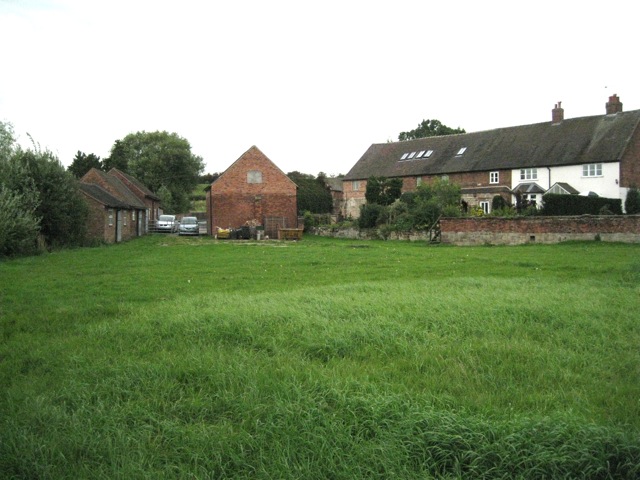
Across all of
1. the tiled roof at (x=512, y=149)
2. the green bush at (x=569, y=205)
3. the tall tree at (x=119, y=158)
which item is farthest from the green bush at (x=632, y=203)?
the tall tree at (x=119, y=158)

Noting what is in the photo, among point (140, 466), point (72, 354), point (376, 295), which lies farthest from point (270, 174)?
point (140, 466)

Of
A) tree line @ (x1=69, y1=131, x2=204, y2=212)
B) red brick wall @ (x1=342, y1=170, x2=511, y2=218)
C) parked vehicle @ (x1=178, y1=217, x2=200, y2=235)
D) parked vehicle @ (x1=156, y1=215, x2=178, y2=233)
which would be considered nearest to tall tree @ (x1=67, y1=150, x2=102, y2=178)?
tree line @ (x1=69, y1=131, x2=204, y2=212)

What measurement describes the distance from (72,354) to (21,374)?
25.5 inches

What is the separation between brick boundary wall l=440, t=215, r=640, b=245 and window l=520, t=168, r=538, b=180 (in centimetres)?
1930

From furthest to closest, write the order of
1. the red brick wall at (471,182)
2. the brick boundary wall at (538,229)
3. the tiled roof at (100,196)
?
the red brick wall at (471,182) → the tiled roof at (100,196) → the brick boundary wall at (538,229)

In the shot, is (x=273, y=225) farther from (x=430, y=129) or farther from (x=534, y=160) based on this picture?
(x=430, y=129)

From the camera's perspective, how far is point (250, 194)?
47.0 metres

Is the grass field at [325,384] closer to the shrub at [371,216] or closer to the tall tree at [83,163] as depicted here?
the shrub at [371,216]

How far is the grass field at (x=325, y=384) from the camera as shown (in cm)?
438

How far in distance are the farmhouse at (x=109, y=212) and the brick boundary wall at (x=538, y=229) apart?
20764 mm

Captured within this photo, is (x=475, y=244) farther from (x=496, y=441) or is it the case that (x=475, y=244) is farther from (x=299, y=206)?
(x=299, y=206)

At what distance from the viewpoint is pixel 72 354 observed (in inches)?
278

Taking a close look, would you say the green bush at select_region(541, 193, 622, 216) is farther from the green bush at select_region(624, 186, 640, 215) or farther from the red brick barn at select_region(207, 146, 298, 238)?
the red brick barn at select_region(207, 146, 298, 238)

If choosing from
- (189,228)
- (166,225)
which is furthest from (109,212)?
(166,225)
